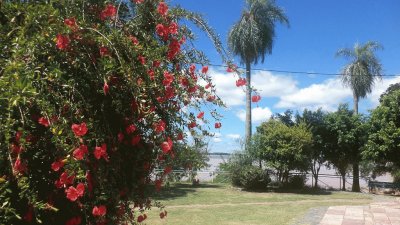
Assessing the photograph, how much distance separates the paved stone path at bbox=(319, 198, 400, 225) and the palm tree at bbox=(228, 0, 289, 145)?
9861mm

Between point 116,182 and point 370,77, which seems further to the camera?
point 370,77

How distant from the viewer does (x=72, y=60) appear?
2.04 meters

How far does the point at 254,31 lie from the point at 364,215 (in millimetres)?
13088

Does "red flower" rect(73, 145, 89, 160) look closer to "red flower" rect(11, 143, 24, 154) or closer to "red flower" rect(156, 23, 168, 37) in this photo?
"red flower" rect(11, 143, 24, 154)

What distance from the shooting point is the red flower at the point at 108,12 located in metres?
2.45

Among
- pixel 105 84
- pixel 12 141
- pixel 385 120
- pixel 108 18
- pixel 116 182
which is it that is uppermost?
pixel 385 120

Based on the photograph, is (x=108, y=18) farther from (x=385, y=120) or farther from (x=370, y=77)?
(x=370, y=77)

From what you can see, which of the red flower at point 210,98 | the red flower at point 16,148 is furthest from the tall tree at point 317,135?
the red flower at point 16,148

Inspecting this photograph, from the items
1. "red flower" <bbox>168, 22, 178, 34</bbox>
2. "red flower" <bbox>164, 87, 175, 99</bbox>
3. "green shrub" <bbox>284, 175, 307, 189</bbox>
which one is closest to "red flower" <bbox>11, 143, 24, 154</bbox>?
"red flower" <bbox>164, 87, 175, 99</bbox>

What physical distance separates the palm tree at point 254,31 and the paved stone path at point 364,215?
9861 mm

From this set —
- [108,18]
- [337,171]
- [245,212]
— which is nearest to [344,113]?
[337,171]

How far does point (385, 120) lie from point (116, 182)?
1662cm

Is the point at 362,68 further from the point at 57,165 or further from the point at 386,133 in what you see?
the point at 57,165

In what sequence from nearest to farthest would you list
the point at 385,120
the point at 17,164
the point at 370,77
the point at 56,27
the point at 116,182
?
1. the point at 17,164
2. the point at 56,27
3. the point at 116,182
4. the point at 385,120
5. the point at 370,77
